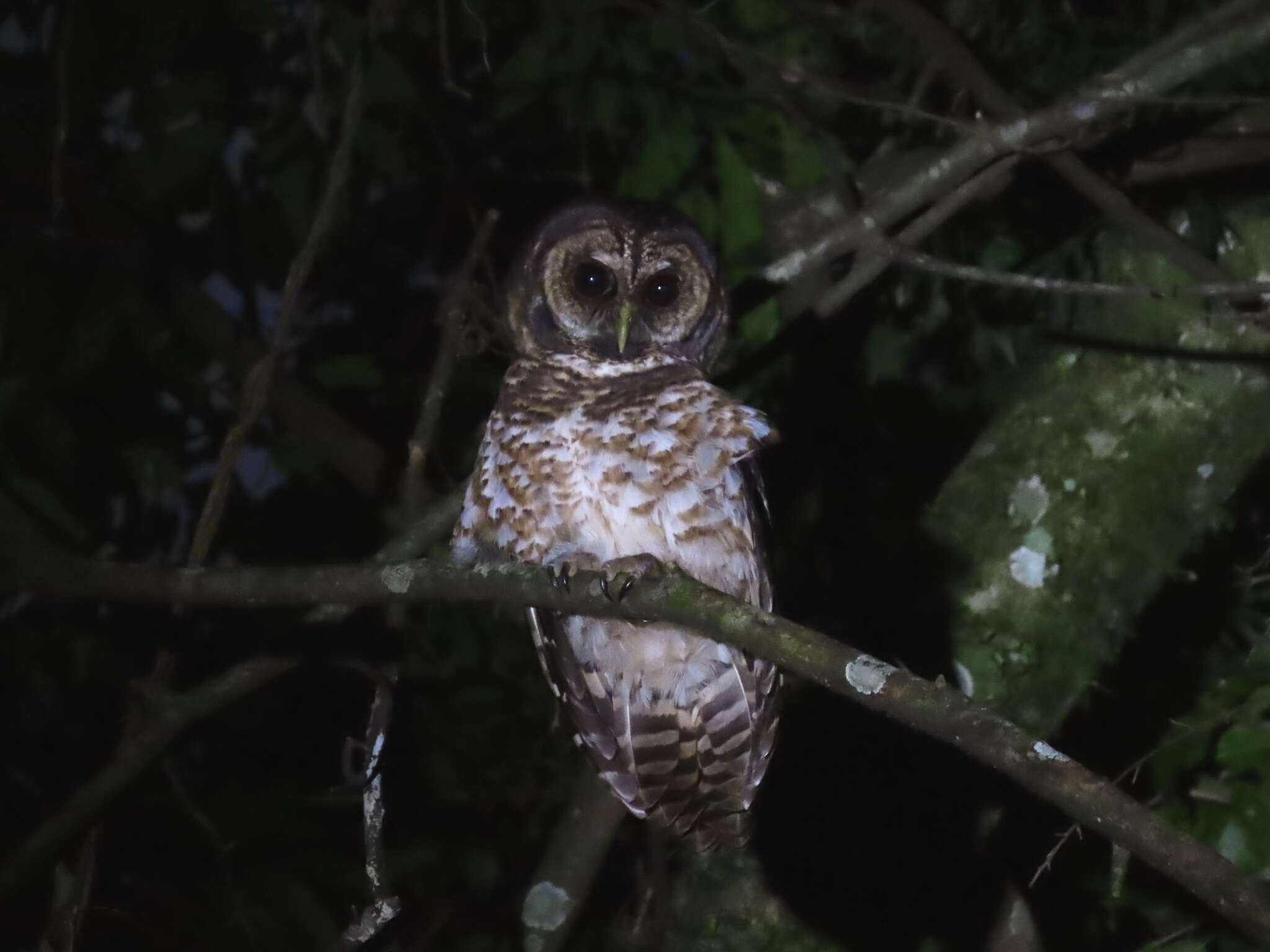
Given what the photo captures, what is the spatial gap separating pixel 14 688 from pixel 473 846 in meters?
1.07

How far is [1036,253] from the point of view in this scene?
355 cm

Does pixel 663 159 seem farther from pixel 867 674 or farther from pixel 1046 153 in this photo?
pixel 867 674

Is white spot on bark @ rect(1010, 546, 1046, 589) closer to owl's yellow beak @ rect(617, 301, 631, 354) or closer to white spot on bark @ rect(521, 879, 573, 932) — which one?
owl's yellow beak @ rect(617, 301, 631, 354)

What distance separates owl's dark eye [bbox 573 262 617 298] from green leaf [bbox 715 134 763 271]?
26 cm

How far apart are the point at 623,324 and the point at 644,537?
1.54 feet

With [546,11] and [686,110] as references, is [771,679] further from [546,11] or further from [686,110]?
[546,11]

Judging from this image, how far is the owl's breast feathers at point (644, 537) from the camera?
2580 millimetres

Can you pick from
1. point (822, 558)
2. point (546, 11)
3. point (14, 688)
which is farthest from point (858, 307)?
point (14, 688)

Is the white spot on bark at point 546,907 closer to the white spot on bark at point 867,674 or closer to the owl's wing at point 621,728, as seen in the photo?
the owl's wing at point 621,728

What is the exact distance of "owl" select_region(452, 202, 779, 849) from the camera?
2.59 m

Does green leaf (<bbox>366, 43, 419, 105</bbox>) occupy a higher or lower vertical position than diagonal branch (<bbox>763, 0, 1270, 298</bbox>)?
lower

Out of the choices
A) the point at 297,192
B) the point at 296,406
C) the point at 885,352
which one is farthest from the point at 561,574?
the point at 885,352

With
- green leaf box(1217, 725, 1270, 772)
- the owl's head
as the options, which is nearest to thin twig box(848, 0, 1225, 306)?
the owl's head

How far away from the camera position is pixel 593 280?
9.55 feet
